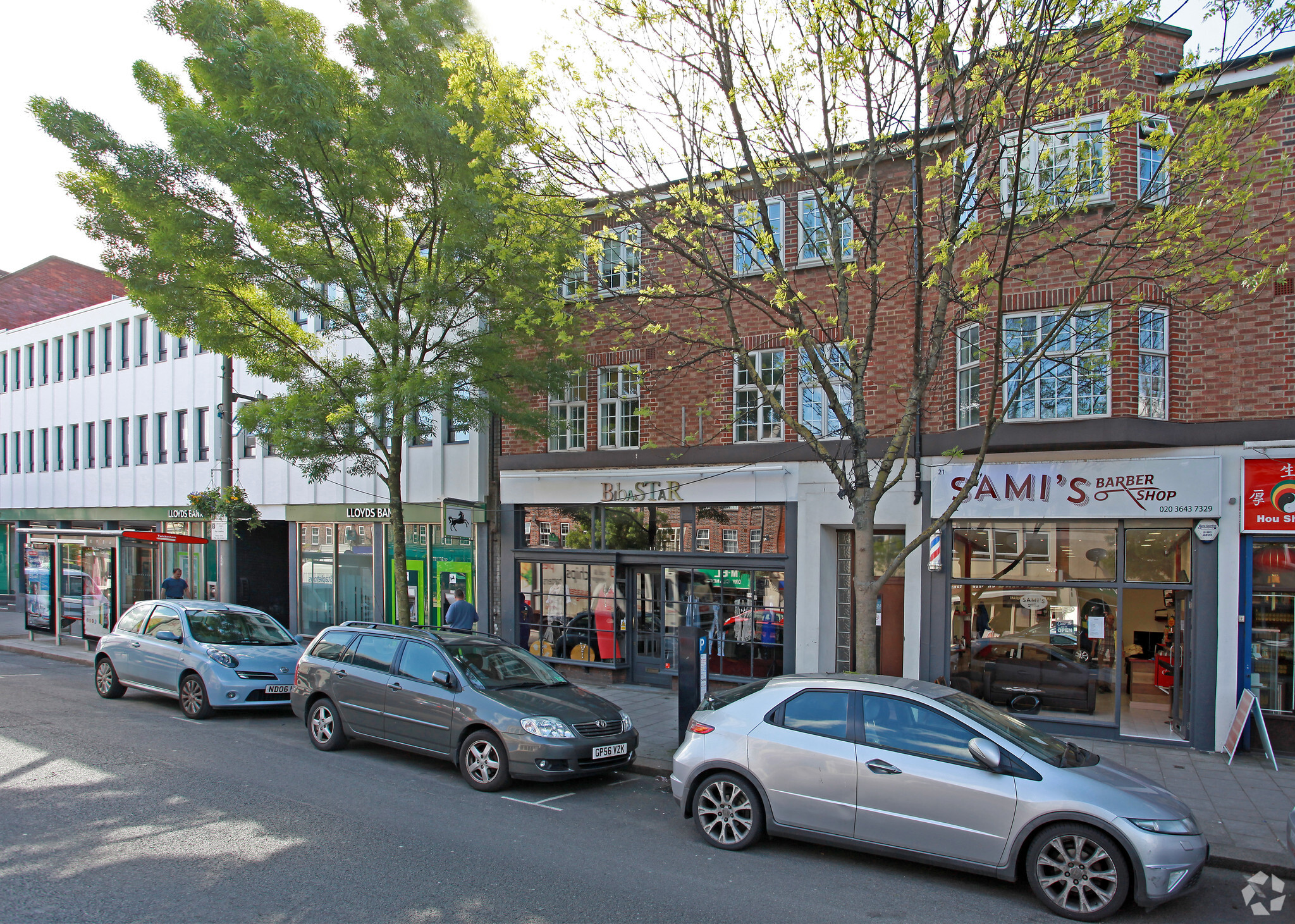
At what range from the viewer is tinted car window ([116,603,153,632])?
13031mm

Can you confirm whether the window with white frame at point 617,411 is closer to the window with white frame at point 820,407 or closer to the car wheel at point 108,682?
the window with white frame at point 820,407

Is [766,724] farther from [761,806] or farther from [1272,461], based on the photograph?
[1272,461]

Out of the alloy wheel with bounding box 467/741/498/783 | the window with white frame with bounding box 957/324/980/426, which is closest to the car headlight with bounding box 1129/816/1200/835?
the alloy wheel with bounding box 467/741/498/783

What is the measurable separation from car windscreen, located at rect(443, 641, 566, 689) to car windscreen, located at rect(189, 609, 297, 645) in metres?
4.65

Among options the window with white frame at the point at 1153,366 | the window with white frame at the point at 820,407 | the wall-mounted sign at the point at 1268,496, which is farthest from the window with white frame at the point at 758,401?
the wall-mounted sign at the point at 1268,496

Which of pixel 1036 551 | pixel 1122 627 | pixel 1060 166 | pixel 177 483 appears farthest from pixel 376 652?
pixel 177 483

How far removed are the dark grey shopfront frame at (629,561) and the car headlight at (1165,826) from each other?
7479 millimetres

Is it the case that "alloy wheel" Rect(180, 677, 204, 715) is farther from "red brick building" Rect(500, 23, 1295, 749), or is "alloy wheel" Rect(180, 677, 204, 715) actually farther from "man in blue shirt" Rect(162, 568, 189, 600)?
"man in blue shirt" Rect(162, 568, 189, 600)

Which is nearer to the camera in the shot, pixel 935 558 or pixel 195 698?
pixel 935 558

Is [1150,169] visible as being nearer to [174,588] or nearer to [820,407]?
[820,407]

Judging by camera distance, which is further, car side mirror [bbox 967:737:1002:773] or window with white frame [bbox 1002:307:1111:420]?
window with white frame [bbox 1002:307:1111:420]

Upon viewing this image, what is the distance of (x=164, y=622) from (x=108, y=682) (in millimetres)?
1600

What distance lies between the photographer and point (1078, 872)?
18.7 ft

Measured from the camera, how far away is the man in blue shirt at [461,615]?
46.6 feet
